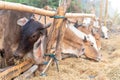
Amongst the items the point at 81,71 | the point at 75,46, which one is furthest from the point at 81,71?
the point at 75,46

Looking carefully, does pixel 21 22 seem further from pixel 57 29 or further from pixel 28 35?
pixel 57 29

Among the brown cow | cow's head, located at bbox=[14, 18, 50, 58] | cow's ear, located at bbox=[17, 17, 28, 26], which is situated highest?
cow's ear, located at bbox=[17, 17, 28, 26]

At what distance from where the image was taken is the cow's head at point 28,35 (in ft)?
12.6

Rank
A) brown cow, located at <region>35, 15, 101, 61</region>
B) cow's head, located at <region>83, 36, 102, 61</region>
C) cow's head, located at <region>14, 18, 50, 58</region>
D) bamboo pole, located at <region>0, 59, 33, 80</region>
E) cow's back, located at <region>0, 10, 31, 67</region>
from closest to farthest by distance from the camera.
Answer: bamboo pole, located at <region>0, 59, 33, 80</region>
cow's head, located at <region>14, 18, 50, 58</region>
cow's back, located at <region>0, 10, 31, 67</region>
brown cow, located at <region>35, 15, 101, 61</region>
cow's head, located at <region>83, 36, 102, 61</region>

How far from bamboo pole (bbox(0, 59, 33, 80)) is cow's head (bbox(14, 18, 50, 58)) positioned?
0.17 meters

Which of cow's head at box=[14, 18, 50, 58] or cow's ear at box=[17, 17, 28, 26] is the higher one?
cow's ear at box=[17, 17, 28, 26]

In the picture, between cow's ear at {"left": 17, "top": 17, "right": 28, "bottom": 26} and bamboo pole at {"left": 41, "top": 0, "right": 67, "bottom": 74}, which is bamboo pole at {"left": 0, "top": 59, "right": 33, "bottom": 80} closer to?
bamboo pole at {"left": 41, "top": 0, "right": 67, "bottom": 74}

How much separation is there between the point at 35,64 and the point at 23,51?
41 centimetres

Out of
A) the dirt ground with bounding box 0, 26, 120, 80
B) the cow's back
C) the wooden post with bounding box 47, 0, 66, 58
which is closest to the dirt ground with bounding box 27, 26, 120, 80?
the dirt ground with bounding box 0, 26, 120, 80

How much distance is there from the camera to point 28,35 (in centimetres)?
389

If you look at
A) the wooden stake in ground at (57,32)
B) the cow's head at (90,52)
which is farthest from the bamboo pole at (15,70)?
the cow's head at (90,52)

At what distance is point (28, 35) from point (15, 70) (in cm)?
54

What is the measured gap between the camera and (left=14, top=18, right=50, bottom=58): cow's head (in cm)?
385

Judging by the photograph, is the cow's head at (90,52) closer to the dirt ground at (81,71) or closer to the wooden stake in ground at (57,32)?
the dirt ground at (81,71)
